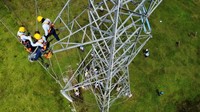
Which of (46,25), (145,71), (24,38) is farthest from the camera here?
(145,71)

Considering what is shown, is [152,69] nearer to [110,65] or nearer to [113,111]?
[113,111]

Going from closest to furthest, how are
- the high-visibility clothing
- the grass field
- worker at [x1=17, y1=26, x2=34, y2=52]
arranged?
the high-visibility clothing
worker at [x1=17, y1=26, x2=34, y2=52]
the grass field

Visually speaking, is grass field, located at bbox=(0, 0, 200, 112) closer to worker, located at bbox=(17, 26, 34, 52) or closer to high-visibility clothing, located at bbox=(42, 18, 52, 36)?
worker, located at bbox=(17, 26, 34, 52)

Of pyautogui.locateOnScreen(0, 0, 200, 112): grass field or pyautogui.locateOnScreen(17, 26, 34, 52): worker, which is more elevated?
pyautogui.locateOnScreen(17, 26, 34, 52): worker

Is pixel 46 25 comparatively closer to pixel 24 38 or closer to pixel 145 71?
pixel 24 38

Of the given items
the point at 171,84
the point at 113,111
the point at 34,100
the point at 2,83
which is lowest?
the point at 171,84

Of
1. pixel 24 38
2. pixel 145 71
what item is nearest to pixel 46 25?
pixel 24 38

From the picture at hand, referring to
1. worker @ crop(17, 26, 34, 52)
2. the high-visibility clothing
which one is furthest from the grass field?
the high-visibility clothing

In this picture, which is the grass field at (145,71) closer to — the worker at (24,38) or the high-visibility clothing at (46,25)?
the worker at (24,38)

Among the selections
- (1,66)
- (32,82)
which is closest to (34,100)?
(32,82)
